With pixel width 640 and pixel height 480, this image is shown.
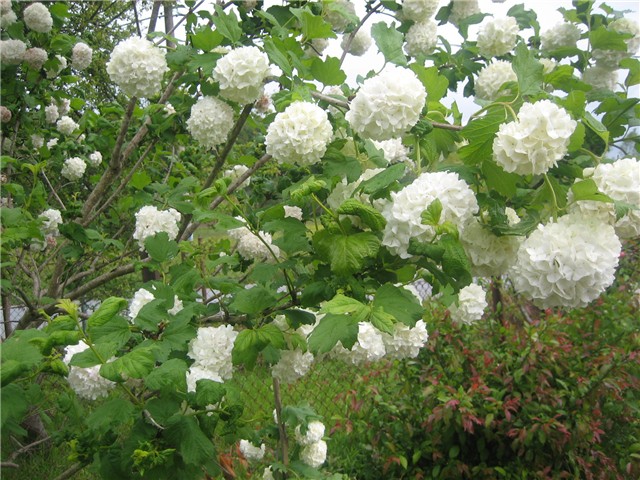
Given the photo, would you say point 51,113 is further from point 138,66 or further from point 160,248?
point 160,248

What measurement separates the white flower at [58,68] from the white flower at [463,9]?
213 cm

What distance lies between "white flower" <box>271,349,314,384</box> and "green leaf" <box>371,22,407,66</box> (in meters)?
0.87

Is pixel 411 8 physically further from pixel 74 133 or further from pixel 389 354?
pixel 74 133

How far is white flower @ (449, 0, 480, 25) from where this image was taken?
2.44m

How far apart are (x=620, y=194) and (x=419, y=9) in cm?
143

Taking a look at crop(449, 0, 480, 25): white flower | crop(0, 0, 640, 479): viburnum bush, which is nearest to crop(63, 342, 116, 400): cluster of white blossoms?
crop(0, 0, 640, 479): viburnum bush

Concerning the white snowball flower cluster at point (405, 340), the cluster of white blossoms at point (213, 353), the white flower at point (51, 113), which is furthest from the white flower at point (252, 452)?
the white flower at point (51, 113)

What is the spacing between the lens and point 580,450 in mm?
2875

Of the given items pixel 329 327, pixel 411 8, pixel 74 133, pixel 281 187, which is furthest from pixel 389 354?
pixel 74 133

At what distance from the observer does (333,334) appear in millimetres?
1118

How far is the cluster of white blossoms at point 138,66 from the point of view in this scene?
2.00m

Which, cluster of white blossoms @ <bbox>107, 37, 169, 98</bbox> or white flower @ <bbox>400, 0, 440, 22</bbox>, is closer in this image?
cluster of white blossoms @ <bbox>107, 37, 169, 98</bbox>

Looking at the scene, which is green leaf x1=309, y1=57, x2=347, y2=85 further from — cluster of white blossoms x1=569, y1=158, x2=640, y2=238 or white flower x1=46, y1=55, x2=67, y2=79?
white flower x1=46, y1=55, x2=67, y2=79

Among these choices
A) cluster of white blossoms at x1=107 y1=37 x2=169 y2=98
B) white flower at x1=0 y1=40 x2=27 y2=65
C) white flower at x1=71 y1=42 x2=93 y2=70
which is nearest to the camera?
cluster of white blossoms at x1=107 y1=37 x2=169 y2=98
